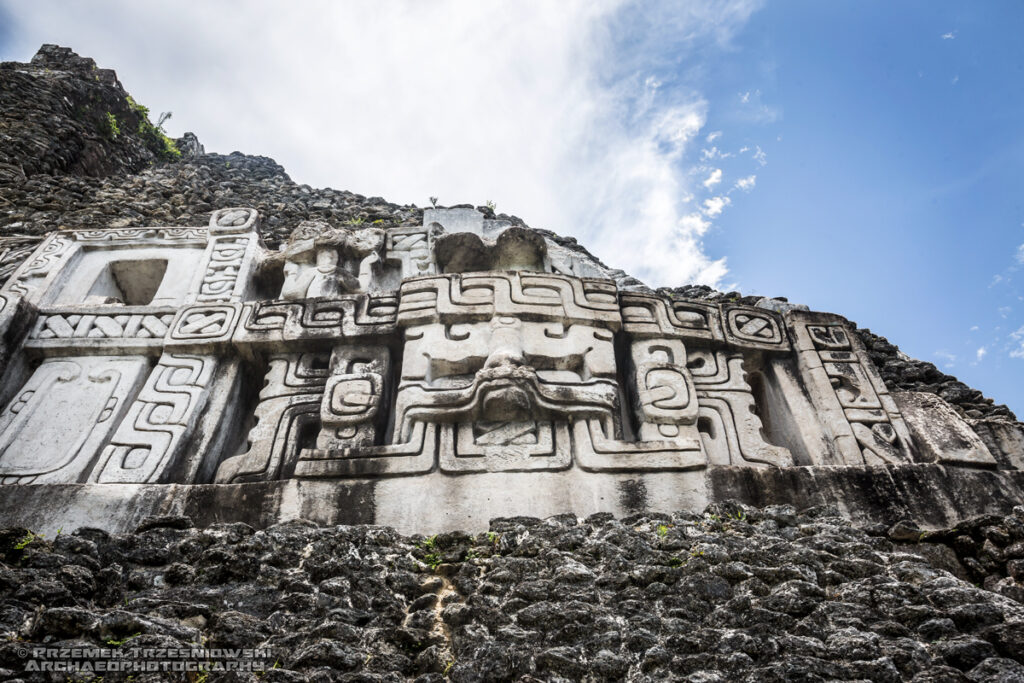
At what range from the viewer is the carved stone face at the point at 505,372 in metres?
3.88

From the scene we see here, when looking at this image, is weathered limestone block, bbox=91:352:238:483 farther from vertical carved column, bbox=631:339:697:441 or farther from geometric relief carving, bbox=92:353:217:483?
vertical carved column, bbox=631:339:697:441

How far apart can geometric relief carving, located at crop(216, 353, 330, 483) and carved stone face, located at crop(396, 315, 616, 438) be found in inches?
25.0

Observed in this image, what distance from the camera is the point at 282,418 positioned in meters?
4.19

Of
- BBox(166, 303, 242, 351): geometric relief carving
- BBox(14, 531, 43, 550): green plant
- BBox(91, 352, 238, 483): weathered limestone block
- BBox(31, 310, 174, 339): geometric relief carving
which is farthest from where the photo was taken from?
BBox(31, 310, 174, 339): geometric relief carving

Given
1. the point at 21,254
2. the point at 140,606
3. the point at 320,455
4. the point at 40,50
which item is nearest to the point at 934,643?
Result: the point at 140,606

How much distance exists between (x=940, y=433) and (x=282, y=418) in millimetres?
3952

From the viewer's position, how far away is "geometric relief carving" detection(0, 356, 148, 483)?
156 inches

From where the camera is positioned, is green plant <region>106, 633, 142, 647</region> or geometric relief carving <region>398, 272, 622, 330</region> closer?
green plant <region>106, 633, 142, 647</region>

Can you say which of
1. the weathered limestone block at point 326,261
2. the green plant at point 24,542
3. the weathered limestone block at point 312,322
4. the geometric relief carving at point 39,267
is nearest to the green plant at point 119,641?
the green plant at point 24,542

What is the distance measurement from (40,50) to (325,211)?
324 inches

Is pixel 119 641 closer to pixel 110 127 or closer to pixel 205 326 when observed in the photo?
pixel 205 326

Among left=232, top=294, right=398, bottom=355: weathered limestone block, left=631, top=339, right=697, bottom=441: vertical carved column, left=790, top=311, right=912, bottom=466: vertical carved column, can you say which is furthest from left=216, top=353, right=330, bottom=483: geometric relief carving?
left=790, top=311, right=912, bottom=466: vertical carved column

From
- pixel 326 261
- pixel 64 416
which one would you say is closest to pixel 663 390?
pixel 326 261

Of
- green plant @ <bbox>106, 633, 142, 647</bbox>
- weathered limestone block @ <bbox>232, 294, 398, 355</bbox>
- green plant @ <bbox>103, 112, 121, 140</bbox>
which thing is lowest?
green plant @ <bbox>106, 633, 142, 647</bbox>
